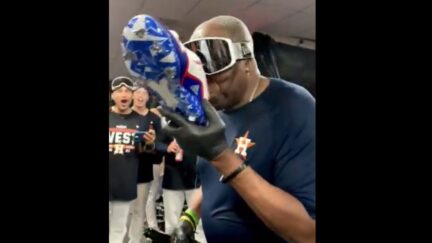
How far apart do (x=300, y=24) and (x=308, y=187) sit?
1.21 feet

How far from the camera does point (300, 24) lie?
105 centimetres

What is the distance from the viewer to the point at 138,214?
1.26 m

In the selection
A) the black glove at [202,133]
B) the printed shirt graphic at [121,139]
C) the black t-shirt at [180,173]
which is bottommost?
the black t-shirt at [180,173]

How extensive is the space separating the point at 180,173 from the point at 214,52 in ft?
1.28

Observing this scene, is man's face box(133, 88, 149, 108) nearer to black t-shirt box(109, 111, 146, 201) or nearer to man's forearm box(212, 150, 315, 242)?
black t-shirt box(109, 111, 146, 201)

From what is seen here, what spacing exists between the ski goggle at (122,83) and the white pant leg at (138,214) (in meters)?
0.33

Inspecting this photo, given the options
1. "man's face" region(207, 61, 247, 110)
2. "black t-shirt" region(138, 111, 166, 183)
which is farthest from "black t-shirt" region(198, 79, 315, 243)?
"black t-shirt" region(138, 111, 166, 183)

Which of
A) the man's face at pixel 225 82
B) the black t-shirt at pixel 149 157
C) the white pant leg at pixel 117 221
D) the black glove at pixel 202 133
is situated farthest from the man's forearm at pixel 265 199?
the white pant leg at pixel 117 221

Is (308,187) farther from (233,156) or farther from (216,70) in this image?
(216,70)

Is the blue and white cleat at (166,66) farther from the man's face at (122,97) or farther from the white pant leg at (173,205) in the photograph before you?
the white pant leg at (173,205)

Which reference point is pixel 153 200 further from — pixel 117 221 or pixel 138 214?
pixel 117 221

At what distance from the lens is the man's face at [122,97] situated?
106 centimetres

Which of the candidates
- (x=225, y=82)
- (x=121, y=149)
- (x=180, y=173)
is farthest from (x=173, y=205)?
(x=225, y=82)
